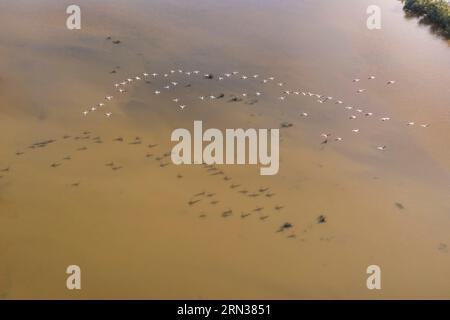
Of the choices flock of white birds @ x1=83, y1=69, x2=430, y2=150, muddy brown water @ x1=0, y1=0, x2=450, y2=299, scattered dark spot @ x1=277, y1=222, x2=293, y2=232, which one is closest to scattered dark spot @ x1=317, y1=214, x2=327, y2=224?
muddy brown water @ x1=0, y1=0, x2=450, y2=299

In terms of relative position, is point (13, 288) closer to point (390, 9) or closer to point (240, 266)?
point (240, 266)

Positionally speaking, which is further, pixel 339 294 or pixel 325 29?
pixel 325 29

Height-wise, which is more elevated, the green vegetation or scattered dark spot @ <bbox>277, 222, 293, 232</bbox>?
the green vegetation

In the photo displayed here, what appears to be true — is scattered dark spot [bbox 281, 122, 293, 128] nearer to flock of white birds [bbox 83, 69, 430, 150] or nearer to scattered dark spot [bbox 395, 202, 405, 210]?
flock of white birds [bbox 83, 69, 430, 150]

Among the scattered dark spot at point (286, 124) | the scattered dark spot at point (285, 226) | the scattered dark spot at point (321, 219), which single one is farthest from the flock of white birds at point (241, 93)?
the scattered dark spot at point (285, 226)

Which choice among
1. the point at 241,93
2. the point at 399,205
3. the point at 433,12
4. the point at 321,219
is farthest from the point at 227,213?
the point at 433,12

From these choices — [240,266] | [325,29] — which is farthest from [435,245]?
[325,29]

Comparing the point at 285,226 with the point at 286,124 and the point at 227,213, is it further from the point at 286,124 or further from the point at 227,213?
the point at 286,124

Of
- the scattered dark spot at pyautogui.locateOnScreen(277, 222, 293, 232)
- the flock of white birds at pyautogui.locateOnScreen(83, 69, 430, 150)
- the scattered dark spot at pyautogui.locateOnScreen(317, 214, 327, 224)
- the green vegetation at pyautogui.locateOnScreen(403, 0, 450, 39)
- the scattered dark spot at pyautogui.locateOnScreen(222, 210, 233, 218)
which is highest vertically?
the green vegetation at pyautogui.locateOnScreen(403, 0, 450, 39)
